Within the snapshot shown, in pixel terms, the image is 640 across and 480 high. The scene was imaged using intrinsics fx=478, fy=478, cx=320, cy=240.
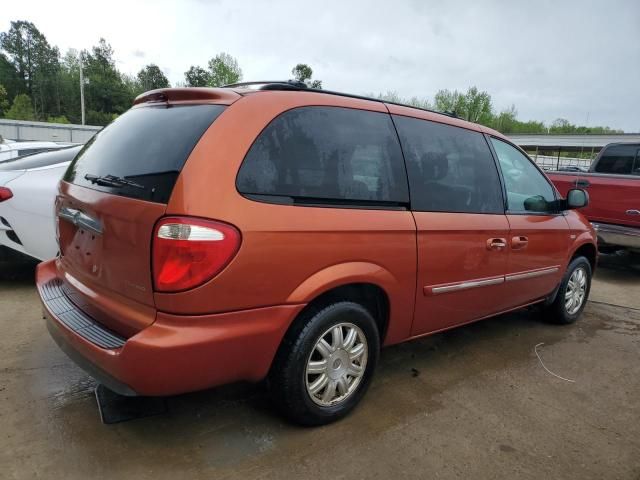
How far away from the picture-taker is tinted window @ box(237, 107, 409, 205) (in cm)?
224

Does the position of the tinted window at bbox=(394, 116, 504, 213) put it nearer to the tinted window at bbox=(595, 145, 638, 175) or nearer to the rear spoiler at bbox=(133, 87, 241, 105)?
the rear spoiler at bbox=(133, 87, 241, 105)

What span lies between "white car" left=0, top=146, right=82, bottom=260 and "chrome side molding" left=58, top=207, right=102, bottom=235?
1.72 meters

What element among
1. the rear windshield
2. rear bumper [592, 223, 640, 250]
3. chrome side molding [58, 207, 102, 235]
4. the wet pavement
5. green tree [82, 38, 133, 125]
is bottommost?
the wet pavement

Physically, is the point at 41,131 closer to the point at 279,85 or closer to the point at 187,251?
the point at 279,85

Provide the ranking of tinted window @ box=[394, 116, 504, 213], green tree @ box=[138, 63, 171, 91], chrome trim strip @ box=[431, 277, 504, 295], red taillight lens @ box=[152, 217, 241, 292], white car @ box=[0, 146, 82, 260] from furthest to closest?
green tree @ box=[138, 63, 171, 91] < white car @ box=[0, 146, 82, 260] < chrome trim strip @ box=[431, 277, 504, 295] < tinted window @ box=[394, 116, 504, 213] < red taillight lens @ box=[152, 217, 241, 292]

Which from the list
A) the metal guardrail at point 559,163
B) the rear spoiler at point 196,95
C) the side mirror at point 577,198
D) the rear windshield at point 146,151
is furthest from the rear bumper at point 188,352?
the metal guardrail at point 559,163

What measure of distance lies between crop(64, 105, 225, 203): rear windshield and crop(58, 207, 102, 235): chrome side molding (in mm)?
157

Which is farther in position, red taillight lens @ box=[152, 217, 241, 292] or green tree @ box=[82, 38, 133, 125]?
green tree @ box=[82, 38, 133, 125]

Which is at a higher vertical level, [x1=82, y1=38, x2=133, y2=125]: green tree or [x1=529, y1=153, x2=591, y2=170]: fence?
[x1=82, y1=38, x2=133, y2=125]: green tree

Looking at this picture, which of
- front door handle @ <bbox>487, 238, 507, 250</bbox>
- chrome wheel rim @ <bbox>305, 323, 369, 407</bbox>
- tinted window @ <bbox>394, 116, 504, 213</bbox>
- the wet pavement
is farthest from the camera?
front door handle @ <bbox>487, 238, 507, 250</bbox>

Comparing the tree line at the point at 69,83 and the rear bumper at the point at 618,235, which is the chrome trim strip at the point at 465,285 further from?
the tree line at the point at 69,83

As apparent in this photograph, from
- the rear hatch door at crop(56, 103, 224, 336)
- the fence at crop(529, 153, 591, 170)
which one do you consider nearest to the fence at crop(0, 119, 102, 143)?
the rear hatch door at crop(56, 103, 224, 336)

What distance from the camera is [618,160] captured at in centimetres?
808

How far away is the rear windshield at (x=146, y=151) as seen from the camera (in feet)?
7.04
